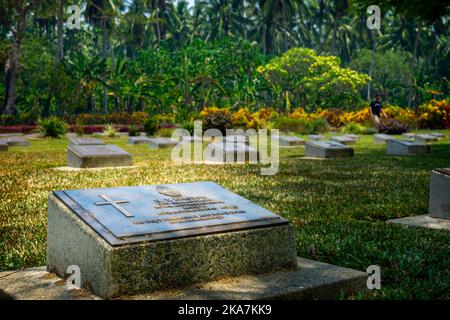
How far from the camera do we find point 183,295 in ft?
12.4

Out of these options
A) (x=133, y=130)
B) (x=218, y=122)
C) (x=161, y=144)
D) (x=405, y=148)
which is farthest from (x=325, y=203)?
(x=133, y=130)

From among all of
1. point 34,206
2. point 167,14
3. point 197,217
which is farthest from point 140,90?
point 197,217

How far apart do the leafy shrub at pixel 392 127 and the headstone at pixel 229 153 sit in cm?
1569

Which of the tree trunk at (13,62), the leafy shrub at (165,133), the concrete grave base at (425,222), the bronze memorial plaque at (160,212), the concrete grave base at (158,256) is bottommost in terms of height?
the leafy shrub at (165,133)

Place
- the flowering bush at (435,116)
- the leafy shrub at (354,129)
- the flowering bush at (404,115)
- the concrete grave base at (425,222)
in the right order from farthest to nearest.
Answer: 1. the flowering bush at (404,115)
2. the flowering bush at (435,116)
3. the leafy shrub at (354,129)
4. the concrete grave base at (425,222)

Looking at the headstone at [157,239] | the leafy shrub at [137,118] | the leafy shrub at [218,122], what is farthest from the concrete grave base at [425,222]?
the leafy shrub at [137,118]

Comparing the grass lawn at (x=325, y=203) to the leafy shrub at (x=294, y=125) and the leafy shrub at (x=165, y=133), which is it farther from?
the leafy shrub at (x=294, y=125)

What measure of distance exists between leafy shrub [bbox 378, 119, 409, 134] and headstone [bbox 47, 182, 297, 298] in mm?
24678

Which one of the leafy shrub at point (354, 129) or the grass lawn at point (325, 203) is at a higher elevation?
the grass lawn at point (325, 203)

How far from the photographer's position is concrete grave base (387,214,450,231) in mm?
6434

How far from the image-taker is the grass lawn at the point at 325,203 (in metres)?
4.82

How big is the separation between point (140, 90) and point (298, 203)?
33.7m

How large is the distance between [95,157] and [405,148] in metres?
9.35

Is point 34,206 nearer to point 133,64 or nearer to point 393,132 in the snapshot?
point 393,132
